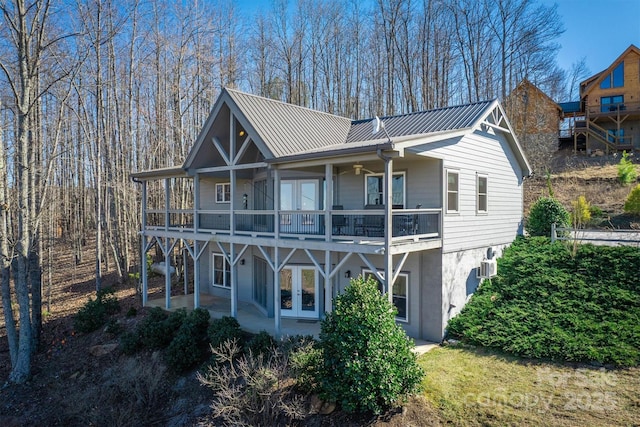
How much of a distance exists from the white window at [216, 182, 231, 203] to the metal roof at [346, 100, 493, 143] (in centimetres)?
598

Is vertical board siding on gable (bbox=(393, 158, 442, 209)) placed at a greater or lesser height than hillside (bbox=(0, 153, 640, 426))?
greater

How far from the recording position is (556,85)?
3328cm

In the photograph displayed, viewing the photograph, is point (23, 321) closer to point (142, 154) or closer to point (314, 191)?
point (314, 191)

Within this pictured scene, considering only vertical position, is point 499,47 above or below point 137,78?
above

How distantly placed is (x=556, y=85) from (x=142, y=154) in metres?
32.9

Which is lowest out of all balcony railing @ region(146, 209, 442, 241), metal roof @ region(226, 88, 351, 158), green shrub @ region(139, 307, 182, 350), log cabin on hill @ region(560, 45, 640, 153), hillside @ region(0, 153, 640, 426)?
hillside @ region(0, 153, 640, 426)

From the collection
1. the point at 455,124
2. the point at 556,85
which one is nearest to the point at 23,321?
the point at 455,124

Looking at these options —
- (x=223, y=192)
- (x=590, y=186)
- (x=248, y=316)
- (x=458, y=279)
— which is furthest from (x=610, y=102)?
(x=248, y=316)

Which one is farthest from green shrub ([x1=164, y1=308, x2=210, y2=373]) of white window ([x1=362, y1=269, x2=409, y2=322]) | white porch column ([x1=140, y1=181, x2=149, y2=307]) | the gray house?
white window ([x1=362, y1=269, x2=409, y2=322])

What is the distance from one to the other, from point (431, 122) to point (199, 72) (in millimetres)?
14940

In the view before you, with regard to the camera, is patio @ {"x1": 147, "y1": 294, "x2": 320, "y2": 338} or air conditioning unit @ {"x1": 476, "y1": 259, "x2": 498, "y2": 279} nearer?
patio @ {"x1": 147, "y1": 294, "x2": 320, "y2": 338}

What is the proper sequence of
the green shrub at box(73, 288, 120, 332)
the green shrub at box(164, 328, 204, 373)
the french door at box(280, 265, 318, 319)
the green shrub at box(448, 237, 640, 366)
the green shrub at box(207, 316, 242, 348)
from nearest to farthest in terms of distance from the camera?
1. the green shrub at box(448, 237, 640, 366)
2. the green shrub at box(207, 316, 242, 348)
3. the green shrub at box(164, 328, 204, 373)
4. the french door at box(280, 265, 318, 319)
5. the green shrub at box(73, 288, 120, 332)

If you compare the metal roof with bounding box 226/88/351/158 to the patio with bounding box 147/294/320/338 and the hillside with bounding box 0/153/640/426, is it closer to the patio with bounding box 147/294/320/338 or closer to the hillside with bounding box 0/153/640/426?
the patio with bounding box 147/294/320/338

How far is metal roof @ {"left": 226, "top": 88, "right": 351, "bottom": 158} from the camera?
1249 centimetres
